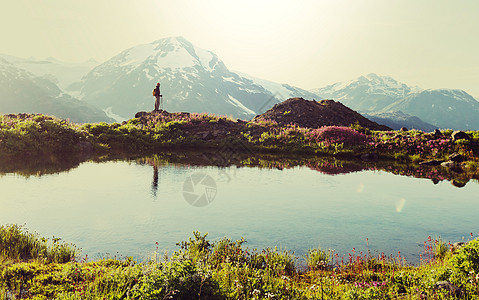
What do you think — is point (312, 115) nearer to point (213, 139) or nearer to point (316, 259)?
point (213, 139)

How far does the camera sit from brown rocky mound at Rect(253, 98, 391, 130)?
4765 centimetres

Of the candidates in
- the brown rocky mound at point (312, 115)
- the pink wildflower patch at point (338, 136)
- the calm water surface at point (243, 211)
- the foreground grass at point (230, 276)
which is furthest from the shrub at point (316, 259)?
the brown rocky mound at point (312, 115)

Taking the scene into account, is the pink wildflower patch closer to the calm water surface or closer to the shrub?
the calm water surface

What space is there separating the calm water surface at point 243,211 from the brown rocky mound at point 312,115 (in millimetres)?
28475

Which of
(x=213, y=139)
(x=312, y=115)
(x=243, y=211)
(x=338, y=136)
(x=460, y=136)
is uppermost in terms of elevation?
(x=312, y=115)

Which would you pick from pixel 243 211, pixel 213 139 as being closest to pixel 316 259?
pixel 243 211

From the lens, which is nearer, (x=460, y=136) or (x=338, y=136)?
(x=460, y=136)

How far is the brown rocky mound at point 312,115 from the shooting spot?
47650 mm

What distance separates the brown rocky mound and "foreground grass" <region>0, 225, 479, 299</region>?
3861 cm

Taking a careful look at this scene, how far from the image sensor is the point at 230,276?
270 inches

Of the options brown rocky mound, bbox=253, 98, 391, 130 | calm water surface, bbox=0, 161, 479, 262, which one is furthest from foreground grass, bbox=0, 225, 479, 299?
brown rocky mound, bbox=253, 98, 391, 130

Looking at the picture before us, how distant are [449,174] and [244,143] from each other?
22420 mm

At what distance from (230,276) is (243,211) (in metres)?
5.63

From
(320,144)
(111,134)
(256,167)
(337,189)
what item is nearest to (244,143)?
(320,144)
